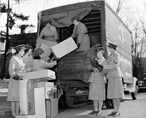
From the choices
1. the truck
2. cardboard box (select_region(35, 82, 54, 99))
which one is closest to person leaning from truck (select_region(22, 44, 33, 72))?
cardboard box (select_region(35, 82, 54, 99))

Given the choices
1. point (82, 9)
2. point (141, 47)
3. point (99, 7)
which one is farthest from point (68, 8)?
point (141, 47)

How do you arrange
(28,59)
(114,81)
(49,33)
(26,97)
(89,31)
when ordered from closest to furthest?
(26,97), (114,81), (28,59), (49,33), (89,31)

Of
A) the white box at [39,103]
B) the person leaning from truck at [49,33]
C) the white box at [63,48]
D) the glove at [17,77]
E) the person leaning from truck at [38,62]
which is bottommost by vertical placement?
the white box at [39,103]

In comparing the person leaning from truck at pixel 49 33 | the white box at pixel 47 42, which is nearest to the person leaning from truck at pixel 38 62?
the white box at pixel 47 42

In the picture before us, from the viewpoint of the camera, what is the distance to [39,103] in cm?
623

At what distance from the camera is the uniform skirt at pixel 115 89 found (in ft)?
21.8

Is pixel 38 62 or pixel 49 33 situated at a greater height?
pixel 49 33

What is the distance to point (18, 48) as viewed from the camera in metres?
6.81

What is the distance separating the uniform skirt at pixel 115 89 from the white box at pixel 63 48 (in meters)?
1.53

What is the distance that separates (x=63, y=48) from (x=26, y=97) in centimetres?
193

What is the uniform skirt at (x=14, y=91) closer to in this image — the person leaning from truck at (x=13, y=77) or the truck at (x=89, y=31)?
the person leaning from truck at (x=13, y=77)

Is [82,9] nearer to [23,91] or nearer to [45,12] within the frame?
[45,12]

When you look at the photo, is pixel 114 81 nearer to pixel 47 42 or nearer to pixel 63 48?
pixel 63 48

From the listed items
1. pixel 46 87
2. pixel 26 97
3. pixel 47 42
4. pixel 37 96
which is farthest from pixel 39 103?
pixel 47 42
